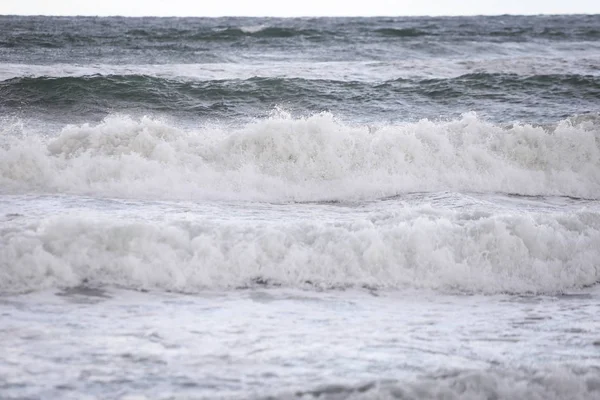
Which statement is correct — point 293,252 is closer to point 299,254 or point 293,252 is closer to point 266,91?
point 299,254

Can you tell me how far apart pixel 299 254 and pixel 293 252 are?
5 cm

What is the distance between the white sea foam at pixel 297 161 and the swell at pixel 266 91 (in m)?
3.21

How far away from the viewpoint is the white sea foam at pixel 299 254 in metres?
4.71

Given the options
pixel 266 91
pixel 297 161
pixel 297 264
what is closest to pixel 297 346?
pixel 297 264

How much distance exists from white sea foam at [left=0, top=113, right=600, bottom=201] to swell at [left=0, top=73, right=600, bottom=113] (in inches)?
126

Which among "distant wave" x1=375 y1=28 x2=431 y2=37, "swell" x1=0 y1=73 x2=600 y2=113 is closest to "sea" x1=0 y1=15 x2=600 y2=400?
"swell" x1=0 y1=73 x2=600 y2=113

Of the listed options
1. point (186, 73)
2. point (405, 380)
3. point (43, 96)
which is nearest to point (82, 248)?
point (405, 380)

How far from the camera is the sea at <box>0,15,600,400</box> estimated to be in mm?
3289

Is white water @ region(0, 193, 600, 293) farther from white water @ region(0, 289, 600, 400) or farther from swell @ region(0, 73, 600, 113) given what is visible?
swell @ region(0, 73, 600, 113)

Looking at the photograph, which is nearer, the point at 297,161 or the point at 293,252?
the point at 293,252

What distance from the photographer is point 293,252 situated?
197 inches

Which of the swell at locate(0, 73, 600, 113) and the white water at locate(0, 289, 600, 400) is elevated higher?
the swell at locate(0, 73, 600, 113)

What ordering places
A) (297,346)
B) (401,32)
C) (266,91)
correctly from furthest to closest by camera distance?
(401,32) → (266,91) → (297,346)

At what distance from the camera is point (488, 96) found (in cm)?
1323
